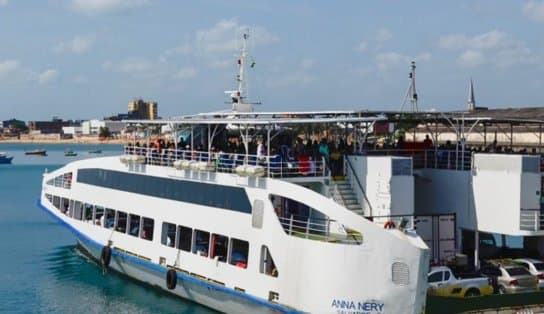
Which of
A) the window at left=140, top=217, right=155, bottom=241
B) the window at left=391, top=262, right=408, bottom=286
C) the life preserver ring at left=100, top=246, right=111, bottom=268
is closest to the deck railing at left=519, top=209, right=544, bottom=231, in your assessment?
the window at left=391, top=262, right=408, bottom=286

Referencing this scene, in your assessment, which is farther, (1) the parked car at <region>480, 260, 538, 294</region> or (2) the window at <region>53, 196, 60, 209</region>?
(2) the window at <region>53, 196, 60, 209</region>

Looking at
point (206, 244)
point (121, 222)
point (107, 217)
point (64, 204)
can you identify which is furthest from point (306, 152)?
point (64, 204)

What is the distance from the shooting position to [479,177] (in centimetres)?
2050

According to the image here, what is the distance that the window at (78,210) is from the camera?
30734 mm

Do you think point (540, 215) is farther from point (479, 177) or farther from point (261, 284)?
point (261, 284)

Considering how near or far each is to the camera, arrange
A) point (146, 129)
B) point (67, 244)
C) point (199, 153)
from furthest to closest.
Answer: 1. point (67, 244)
2. point (146, 129)
3. point (199, 153)

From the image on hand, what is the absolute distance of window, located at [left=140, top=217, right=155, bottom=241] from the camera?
1014 inches

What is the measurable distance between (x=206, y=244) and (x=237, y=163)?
8.55 ft

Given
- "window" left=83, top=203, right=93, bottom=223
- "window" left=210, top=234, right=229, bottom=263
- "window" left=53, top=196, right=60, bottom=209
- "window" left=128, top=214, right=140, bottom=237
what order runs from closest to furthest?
1. "window" left=210, top=234, right=229, bottom=263
2. "window" left=128, top=214, right=140, bottom=237
3. "window" left=83, top=203, right=93, bottom=223
4. "window" left=53, top=196, right=60, bottom=209

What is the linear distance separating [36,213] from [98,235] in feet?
84.8

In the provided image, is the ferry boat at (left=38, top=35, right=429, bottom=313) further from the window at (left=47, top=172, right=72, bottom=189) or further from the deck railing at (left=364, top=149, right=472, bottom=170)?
the deck railing at (left=364, top=149, right=472, bottom=170)

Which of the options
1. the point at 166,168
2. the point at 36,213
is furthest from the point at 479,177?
the point at 36,213

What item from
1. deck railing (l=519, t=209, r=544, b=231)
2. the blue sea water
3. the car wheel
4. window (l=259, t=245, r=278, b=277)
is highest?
deck railing (l=519, t=209, r=544, b=231)

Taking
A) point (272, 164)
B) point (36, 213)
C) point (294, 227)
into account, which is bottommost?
point (36, 213)
